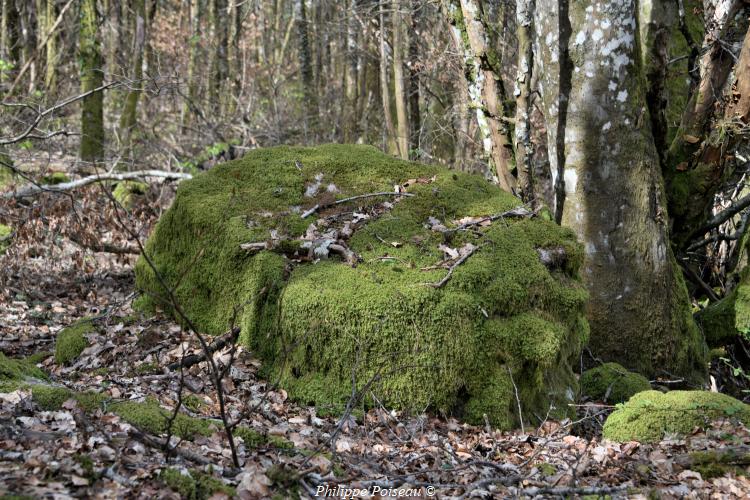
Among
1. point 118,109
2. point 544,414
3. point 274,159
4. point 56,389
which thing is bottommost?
point 544,414

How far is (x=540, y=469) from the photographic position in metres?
3.99

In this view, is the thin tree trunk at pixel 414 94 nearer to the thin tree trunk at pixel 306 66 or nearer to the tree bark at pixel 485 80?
the thin tree trunk at pixel 306 66

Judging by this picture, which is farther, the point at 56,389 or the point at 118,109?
the point at 118,109

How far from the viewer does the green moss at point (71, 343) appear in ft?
18.3

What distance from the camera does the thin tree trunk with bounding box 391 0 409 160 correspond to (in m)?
12.2

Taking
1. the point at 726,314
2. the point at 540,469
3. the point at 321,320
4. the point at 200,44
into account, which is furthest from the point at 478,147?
the point at 200,44

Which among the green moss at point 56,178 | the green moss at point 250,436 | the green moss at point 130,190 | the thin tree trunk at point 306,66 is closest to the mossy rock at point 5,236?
the green moss at point 130,190

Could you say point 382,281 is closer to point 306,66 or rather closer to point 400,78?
point 400,78

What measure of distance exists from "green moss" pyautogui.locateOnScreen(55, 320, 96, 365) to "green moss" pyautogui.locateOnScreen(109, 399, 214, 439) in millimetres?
1849

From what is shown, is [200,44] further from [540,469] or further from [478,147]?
[540,469]

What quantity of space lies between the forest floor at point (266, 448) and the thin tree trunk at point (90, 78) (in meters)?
6.23

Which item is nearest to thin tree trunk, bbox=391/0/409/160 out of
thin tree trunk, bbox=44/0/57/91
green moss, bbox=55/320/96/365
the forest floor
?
the forest floor

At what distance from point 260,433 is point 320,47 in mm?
15487

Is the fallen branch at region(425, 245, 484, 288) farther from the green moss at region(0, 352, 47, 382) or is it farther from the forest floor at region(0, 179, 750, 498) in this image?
the green moss at region(0, 352, 47, 382)
